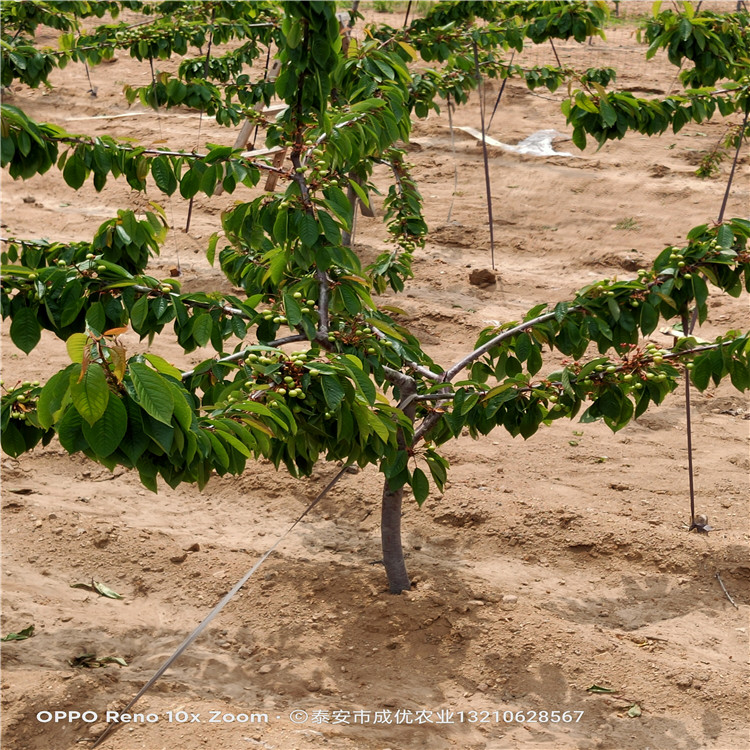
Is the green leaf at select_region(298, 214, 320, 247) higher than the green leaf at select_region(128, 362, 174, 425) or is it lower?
higher

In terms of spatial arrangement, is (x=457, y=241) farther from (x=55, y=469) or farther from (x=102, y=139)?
(x=102, y=139)

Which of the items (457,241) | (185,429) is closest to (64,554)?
(185,429)

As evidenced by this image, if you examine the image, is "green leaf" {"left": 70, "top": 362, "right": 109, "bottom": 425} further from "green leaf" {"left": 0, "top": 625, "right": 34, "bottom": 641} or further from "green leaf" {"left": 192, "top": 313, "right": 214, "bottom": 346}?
"green leaf" {"left": 0, "top": 625, "right": 34, "bottom": 641}

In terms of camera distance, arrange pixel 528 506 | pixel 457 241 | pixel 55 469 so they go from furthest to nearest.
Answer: pixel 457 241, pixel 55 469, pixel 528 506

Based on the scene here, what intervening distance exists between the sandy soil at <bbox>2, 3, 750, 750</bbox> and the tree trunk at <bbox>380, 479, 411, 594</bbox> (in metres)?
0.06

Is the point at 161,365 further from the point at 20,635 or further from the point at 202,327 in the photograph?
the point at 20,635

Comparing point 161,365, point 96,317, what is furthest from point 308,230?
point 161,365

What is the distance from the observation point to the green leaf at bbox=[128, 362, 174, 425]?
1431mm

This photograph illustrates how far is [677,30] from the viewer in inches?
157

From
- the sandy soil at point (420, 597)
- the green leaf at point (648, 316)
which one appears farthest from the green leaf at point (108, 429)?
the green leaf at point (648, 316)

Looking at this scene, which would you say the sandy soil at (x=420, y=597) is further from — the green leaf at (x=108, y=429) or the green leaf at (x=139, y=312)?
the green leaf at (x=108, y=429)

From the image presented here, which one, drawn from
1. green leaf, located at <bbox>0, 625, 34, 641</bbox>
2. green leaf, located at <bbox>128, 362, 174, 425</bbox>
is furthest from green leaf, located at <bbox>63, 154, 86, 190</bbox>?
green leaf, located at <bbox>0, 625, 34, 641</bbox>

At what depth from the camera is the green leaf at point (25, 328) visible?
236 cm

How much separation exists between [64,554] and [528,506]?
6.72ft
